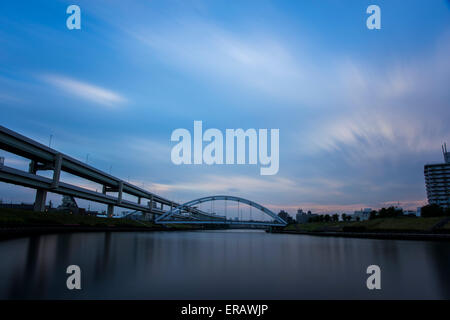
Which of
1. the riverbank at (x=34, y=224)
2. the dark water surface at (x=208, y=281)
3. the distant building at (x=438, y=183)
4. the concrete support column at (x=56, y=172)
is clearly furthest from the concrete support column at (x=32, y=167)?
the distant building at (x=438, y=183)

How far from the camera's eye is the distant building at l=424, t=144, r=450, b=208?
124 meters

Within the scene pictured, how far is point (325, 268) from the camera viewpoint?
15.4 metres

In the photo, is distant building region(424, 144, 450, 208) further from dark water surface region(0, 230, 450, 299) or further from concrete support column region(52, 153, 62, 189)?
concrete support column region(52, 153, 62, 189)

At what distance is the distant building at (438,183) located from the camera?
124 meters

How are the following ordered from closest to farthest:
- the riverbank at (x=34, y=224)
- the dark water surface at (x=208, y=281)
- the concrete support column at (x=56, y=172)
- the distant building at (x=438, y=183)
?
1. the dark water surface at (x=208, y=281)
2. the riverbank at (x=34, y=224)
3. the concrete support column at (x=56, y=172)
4. the distant building at (x=438, y=183)

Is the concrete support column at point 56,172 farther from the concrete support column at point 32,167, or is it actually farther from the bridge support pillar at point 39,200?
the concrete support column at point 32,167

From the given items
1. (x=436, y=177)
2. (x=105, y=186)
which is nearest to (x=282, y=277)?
(x=105, y=186)

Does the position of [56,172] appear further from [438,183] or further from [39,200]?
[438,183]

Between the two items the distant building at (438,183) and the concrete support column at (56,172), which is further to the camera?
the distant building at (438,183)

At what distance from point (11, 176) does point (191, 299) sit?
150 ft

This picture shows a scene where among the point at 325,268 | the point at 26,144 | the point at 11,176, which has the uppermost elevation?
the point at 26,144
